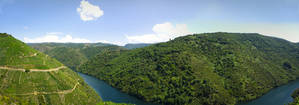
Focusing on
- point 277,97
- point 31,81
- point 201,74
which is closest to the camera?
point 31,81

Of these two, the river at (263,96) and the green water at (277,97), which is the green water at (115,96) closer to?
the river at (263,96)

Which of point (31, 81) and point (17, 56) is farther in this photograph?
point (17, 56)

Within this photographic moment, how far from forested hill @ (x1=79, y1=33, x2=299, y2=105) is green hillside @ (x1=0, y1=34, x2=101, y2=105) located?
48.4 m

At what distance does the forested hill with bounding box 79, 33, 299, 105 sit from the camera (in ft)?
326

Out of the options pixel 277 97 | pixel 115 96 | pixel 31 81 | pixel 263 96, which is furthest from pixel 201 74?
pixel 31 81

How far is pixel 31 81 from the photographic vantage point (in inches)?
2746

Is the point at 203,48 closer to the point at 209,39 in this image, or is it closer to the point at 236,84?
the point at 209,39

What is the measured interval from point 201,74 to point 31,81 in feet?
339

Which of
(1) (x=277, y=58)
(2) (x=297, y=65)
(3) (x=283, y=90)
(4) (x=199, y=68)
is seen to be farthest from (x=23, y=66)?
(2) (x=297, y=65)

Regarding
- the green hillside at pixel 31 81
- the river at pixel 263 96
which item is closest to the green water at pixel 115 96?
the river at pixel 263 96

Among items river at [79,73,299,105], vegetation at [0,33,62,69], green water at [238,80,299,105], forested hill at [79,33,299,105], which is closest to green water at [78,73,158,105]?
river at [79,73,299,105]

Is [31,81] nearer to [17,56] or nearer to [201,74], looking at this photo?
[17,56]

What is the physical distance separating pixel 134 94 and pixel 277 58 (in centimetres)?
17272

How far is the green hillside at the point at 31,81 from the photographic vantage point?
64000mm
